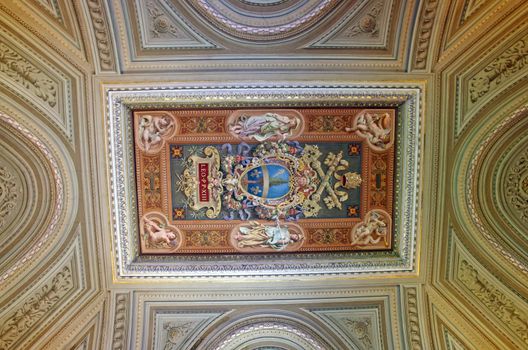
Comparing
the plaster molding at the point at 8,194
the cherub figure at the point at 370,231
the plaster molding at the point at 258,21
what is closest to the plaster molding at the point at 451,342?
the cherub figure at the point at 370,231

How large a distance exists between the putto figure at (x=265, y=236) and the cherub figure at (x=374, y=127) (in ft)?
7.09

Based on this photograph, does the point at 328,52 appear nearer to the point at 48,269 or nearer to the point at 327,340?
the point at 327,340

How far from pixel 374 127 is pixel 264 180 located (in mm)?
2130

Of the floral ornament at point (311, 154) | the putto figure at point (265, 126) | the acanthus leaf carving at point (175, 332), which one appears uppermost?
the putto figure at point (265, 126)

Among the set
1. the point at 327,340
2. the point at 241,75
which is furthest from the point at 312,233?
the point at 241,75

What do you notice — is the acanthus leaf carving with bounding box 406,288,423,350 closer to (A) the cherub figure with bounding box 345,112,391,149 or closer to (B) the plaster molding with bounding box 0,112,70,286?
(A) the cherub figure with bounding box 345,112,391,149

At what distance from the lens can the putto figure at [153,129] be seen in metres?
7.18

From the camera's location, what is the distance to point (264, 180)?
24.3 ft

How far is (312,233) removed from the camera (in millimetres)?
7762

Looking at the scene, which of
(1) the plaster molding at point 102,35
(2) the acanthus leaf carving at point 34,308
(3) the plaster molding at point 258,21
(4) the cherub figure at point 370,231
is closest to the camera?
(1) the plaster molding at point 102,35

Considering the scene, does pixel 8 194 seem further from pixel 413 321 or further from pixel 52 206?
pixel 413 321

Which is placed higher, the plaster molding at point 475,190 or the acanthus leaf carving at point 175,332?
the plaster molding at point 475,190

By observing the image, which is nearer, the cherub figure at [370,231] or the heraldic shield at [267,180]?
the heraldic shield at [267,180]

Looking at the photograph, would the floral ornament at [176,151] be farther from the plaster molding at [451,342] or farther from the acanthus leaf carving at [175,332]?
the plaster molding at [451,342]
